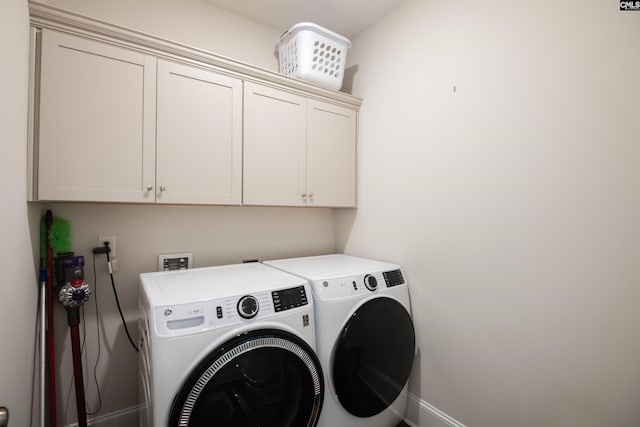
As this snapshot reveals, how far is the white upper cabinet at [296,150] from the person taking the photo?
177cm

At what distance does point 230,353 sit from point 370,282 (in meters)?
0.81

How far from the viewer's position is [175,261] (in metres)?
1.80

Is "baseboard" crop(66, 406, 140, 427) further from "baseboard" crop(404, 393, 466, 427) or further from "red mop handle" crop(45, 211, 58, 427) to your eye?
"baseboard" crop(404, 393, 466, 427)

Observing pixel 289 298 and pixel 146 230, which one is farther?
pixel 146 230

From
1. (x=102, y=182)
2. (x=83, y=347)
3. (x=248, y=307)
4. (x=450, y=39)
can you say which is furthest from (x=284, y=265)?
(x=450, y=39)

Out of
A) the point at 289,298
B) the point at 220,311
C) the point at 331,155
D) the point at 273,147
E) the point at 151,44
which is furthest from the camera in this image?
the point at 331,155

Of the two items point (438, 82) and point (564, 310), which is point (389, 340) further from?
point (438, 82)

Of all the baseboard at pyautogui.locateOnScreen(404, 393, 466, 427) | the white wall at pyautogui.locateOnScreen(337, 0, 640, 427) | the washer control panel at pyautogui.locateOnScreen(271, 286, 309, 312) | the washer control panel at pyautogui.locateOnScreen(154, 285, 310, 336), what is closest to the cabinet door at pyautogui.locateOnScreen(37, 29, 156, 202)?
the washer control panel at pyautogui.locateOnScreen(154, 285, 310, 336)

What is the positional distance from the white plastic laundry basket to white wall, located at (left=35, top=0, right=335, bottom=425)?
29 cm

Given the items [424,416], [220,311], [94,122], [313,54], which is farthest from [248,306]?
[313,54]

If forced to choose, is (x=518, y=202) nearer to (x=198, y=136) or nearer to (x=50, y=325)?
(x=198, y=136)

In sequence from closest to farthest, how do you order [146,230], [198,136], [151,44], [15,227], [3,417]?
1. [3,417]
2. [15,227]
3. [151,44]
4. [198,136]
5. [146,230]

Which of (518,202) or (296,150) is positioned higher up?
(296,150)

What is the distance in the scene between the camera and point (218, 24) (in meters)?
1.97
